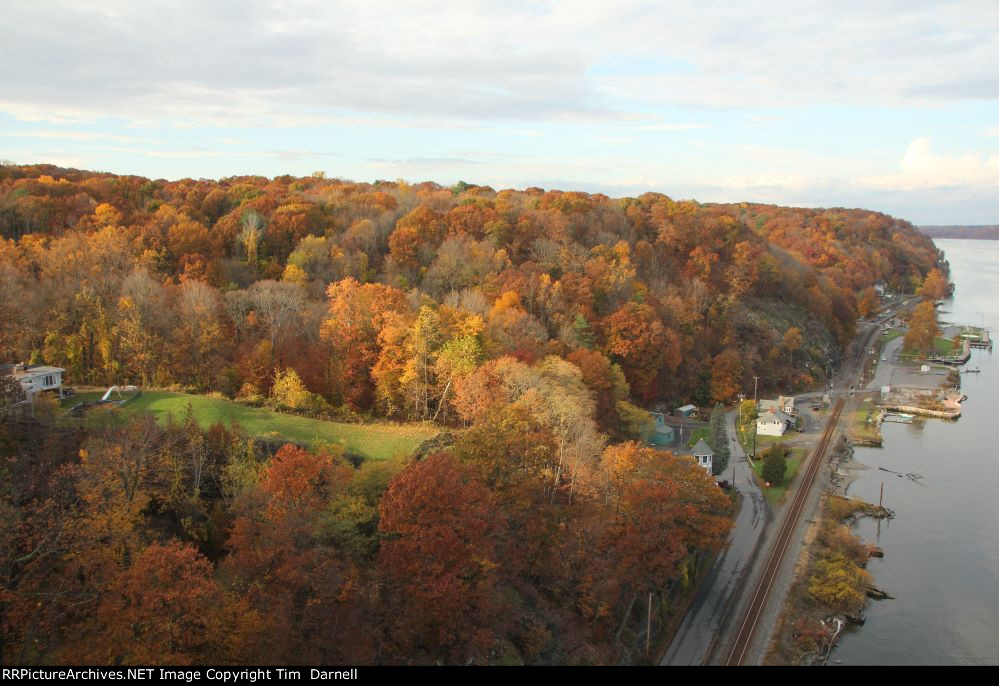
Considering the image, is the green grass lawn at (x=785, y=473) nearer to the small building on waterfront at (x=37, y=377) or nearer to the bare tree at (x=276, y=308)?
the bare tree at (x=276, y=308)

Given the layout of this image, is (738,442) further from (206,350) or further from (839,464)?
(206,350)

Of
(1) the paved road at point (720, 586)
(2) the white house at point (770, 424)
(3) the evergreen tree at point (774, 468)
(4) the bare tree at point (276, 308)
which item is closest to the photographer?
(1) the paved road at point (720, 586)

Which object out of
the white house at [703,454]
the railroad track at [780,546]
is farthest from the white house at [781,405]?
the white house at [703,454]

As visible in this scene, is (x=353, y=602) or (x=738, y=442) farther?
(x=738, y=442)

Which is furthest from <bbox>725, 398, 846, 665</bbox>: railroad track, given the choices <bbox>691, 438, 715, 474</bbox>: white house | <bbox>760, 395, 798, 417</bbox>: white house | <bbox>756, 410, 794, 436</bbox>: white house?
<bbox>691, 438, 715, 474</bbox>: white house

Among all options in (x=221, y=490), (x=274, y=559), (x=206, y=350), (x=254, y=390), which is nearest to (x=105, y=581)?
(x=274, y=559)

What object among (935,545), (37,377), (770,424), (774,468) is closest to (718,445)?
(774,468)

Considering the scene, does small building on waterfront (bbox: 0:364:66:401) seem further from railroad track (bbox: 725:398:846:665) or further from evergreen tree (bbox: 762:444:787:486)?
evergreen tree (bbox: 762:444:787:486)
